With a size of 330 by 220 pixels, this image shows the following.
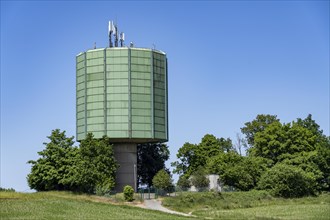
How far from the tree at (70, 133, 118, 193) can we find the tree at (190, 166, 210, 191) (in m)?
12.0

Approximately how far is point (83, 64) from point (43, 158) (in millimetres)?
15448

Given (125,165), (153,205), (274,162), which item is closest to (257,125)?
(274,162)

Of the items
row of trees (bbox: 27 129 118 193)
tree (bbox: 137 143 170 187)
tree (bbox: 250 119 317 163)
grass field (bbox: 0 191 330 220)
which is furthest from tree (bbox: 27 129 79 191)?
tree (bbox: 250 119 317 163)

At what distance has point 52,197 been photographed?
66000 millimetres

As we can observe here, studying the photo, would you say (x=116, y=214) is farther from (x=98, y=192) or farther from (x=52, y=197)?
(x=98, y=192)

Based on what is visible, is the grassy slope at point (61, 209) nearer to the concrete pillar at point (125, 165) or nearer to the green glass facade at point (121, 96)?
the green glass facade at point (121, 96)

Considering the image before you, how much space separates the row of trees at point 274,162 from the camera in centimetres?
8312

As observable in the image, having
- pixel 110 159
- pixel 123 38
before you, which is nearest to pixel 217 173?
pixel 110 159

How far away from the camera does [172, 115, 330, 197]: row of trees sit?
273 feet

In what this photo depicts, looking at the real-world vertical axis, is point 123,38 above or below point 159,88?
above

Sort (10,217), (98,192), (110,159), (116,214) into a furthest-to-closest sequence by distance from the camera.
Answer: (110,159)
(98,192)
(116,214)
(10,217)

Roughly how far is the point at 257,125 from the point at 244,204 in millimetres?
41854

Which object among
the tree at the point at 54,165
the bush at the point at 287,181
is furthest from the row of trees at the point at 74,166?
the bush at the point at 287,181

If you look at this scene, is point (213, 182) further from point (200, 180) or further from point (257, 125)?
point (257, 125)
